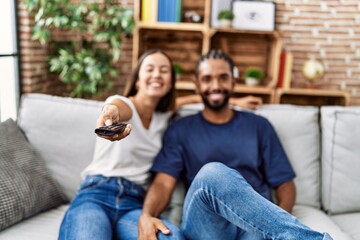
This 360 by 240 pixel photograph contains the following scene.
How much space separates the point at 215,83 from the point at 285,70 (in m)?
1.36

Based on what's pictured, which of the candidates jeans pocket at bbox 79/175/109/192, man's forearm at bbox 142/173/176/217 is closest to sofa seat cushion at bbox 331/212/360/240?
man's forearm at bbox 142/173/176/217

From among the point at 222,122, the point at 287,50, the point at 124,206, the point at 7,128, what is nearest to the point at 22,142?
the point at 7,128

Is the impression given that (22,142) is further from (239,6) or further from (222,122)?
(239,6)

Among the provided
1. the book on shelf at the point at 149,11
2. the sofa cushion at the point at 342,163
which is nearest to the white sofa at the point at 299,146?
the sofa cushion at the point at 342,163

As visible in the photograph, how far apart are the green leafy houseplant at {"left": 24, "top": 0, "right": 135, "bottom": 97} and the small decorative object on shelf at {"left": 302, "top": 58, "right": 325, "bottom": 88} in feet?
4.56

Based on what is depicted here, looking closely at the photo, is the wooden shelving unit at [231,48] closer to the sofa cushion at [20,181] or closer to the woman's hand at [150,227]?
the sofa cushion at [20,181]

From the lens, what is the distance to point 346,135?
1862 millimetres

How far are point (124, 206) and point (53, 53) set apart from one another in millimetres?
1773

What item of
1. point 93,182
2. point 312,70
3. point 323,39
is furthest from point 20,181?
point 323,39

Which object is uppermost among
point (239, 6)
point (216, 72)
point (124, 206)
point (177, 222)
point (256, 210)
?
point (239, 6)

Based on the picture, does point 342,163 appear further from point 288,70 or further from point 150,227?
point 288,70

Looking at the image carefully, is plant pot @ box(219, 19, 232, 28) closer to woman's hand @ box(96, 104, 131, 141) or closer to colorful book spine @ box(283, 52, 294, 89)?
colorful book spine @ box(283, 52, 294, 89)

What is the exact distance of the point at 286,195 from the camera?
1737 mm

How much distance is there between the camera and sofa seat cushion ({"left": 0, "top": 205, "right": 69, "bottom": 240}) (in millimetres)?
1530
